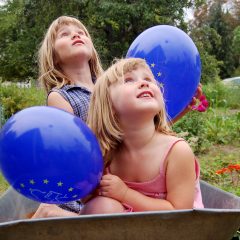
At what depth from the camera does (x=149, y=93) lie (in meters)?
1.82

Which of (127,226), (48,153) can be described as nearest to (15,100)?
(48,153)

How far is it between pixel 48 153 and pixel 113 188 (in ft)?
1.00

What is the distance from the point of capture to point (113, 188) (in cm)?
176

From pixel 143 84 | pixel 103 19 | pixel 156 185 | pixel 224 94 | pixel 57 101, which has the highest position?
pixel 143 84

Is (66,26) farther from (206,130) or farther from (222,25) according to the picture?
(222,25)

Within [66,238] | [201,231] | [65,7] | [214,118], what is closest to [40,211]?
[66,238]

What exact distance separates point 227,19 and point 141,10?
16368 millimetres

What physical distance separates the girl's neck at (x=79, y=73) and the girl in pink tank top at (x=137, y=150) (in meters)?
0.67

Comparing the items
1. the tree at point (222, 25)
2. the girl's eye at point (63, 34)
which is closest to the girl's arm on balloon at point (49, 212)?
the girl's eye at point (63, 34)

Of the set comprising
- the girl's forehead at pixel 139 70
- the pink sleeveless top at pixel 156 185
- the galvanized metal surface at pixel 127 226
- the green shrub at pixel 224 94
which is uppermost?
the girl's forehead at pixel 139 70

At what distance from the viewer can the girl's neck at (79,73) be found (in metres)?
2.59

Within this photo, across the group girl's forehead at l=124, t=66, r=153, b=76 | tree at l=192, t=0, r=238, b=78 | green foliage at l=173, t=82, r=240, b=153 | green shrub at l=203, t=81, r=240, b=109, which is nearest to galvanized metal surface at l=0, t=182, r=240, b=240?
girl's forehead at l=124, t=66, r=153, b=76

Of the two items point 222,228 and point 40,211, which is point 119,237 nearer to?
point 222,228

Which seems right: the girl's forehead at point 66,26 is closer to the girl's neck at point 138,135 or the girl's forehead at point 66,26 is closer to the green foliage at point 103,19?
the girl's neck at point 138,135
